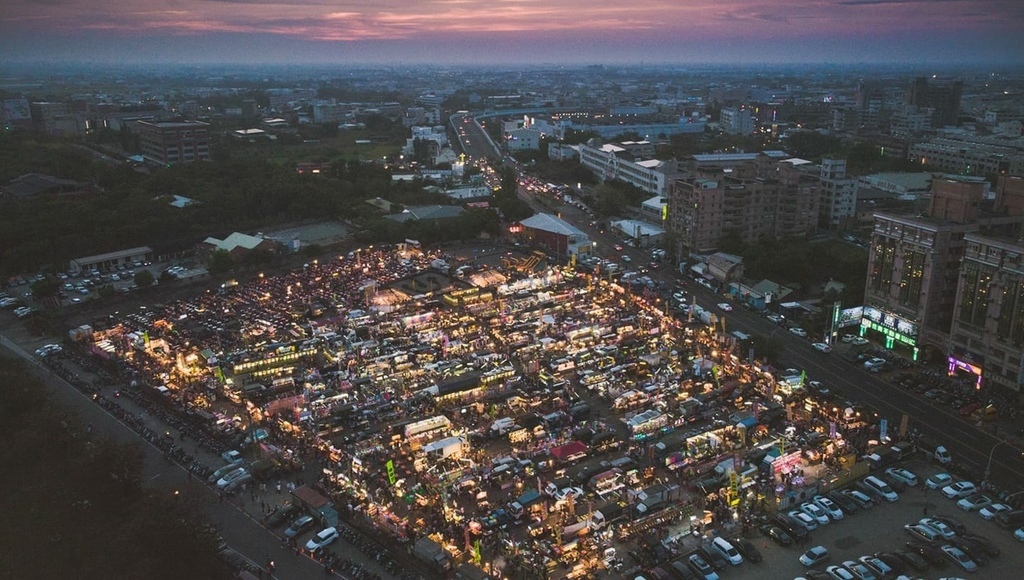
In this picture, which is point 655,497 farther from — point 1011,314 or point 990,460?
point 1011,314

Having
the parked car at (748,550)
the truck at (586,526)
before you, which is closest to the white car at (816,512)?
the parked car at (748,550)

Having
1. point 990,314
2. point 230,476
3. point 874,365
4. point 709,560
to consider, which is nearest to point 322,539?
point 230,476

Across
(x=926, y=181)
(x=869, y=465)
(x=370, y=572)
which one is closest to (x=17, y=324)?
(x=370, y=572)

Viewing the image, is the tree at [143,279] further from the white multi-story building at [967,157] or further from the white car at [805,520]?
the white multi-story building at [967,157]

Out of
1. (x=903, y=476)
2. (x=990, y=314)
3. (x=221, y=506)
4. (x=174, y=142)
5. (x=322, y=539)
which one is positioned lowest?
(x=221, y=506)

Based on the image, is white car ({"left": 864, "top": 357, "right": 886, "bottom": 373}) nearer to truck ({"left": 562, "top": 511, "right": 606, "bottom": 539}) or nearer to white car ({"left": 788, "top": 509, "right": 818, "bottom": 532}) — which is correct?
white car ({"left": 788, "top": 509, "right": 818, "bottom": 532})

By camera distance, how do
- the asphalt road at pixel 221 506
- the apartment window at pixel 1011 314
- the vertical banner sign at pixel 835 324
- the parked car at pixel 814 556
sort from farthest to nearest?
1. the vertical banner sign at pixel 835 324
2. the apartment window at pixel 1011 314
3. the asphalt road at pixel 221 506
4. the parked car at pixel 814 556

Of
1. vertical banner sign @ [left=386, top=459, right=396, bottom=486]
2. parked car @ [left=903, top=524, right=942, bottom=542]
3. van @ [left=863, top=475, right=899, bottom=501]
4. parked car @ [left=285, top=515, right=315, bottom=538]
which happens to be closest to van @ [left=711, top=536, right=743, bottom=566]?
parked car @ [left=903, top=524, right=942, bottom=542]
